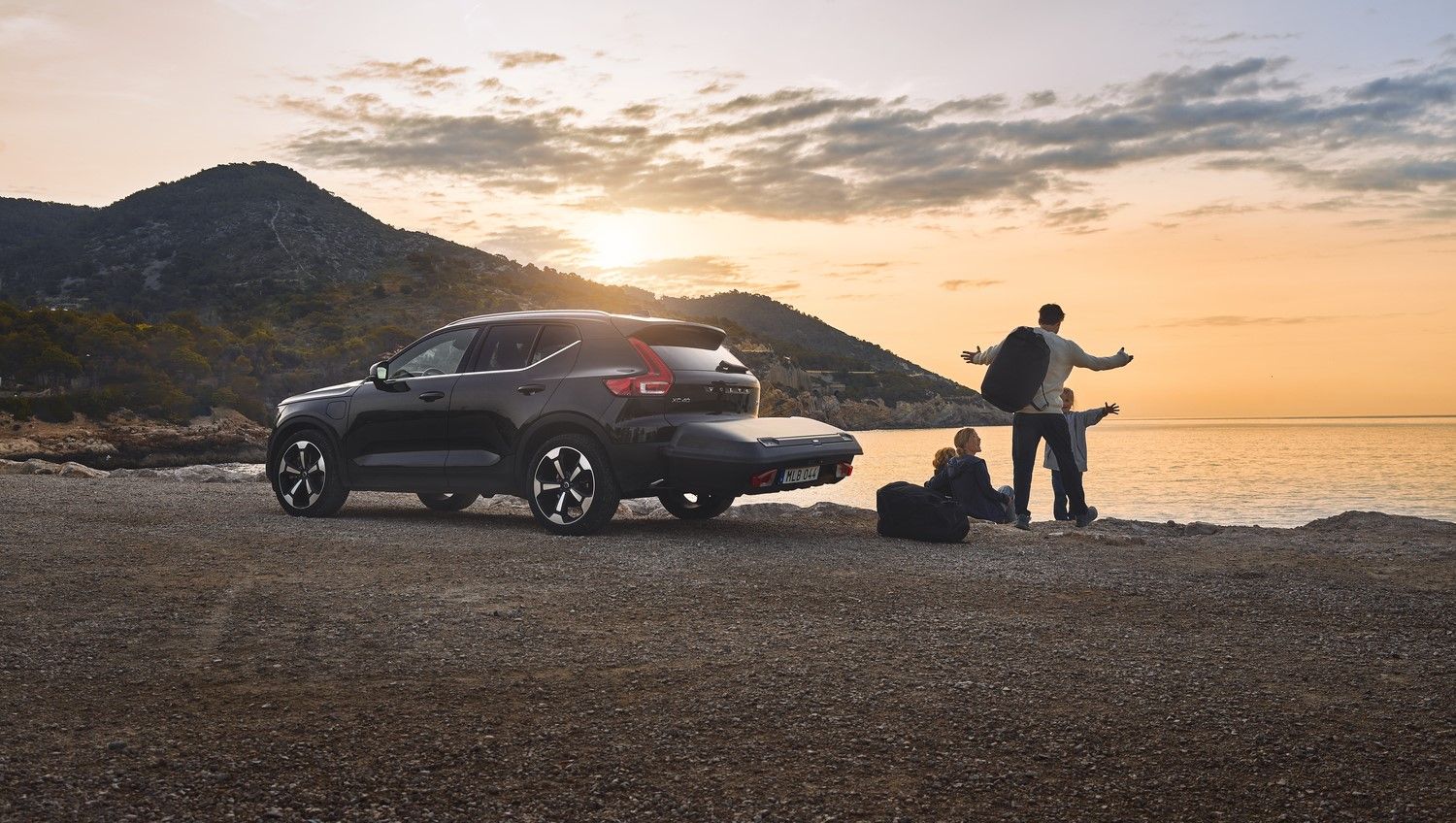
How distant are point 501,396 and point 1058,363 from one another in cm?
524

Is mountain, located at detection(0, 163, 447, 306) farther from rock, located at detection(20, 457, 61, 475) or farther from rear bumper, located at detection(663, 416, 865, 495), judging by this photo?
rear bumper, located at detection(663, 416, 865, 495)

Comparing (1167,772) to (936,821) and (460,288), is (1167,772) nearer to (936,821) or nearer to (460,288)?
(936,821)

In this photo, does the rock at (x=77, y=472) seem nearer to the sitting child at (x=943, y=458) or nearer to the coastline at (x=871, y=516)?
the coastline at (x=871, y=516)

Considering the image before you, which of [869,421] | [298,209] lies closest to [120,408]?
[298,209]

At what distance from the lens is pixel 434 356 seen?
33.7 ft

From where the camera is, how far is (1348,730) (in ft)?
13.0

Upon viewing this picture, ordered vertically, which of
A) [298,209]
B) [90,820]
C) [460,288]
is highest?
[298,209]

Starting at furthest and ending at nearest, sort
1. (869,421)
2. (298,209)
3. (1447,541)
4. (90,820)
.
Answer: (869,421) → (298,209) → (1447,541) → (90,820)

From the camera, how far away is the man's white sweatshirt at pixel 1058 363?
10.2 meters

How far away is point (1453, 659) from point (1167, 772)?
2491mm

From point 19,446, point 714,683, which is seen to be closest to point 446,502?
point 714,683

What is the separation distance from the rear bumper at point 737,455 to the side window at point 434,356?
2535mm

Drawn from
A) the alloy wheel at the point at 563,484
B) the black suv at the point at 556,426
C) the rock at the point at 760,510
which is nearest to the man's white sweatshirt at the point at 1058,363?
the black suv at the point at 556,426

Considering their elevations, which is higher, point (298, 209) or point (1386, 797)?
point (298, 209)
